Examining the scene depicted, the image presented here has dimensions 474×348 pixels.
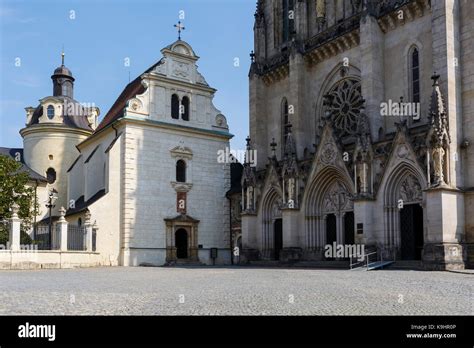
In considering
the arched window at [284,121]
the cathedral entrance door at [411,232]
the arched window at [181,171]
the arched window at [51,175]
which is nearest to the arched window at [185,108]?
the arched window at [181,171]

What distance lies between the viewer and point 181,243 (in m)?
41.8

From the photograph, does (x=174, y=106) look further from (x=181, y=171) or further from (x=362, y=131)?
(x=362, y=131)

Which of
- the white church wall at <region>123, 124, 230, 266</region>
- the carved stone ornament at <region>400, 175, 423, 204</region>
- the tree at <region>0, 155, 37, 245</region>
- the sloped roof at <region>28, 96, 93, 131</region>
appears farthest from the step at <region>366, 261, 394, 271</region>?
the sloped roof at <region>28, 96, 93, 131</region>

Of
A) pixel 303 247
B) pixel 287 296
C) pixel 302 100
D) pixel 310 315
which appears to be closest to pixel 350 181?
pixel 303 247

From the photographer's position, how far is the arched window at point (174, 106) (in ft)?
138

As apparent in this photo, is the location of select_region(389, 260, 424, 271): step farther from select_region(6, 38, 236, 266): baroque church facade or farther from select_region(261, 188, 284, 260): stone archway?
select_region(6, 38, 236, 266): baroque church facade

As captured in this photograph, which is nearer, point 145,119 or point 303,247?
point 303,247

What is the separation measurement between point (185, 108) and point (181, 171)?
4630mm

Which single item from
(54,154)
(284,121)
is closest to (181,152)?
(284,121)

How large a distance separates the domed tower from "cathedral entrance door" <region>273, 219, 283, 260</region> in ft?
78.5

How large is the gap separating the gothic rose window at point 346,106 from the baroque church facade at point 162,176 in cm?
1125

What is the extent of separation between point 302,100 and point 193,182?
34.8 ft
